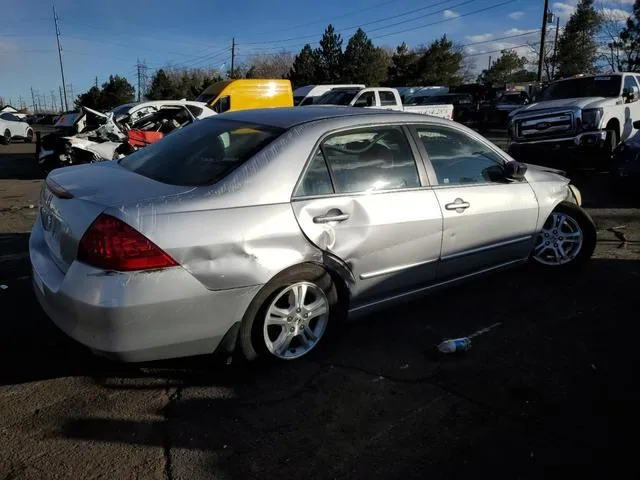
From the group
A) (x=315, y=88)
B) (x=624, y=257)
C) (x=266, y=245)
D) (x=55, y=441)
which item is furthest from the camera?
(x=315, y=88)

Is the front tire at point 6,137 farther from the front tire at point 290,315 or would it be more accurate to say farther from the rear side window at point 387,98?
the front tire at point 290,315

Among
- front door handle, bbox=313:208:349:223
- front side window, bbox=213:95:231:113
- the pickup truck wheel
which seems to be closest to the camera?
front door handle, bbox=313:208:349:223

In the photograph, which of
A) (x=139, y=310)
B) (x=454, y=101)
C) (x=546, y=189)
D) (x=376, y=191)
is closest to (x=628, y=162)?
(x=546, y=189)

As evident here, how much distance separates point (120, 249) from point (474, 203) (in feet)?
8.19

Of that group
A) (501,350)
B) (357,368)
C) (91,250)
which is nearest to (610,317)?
(501,350)

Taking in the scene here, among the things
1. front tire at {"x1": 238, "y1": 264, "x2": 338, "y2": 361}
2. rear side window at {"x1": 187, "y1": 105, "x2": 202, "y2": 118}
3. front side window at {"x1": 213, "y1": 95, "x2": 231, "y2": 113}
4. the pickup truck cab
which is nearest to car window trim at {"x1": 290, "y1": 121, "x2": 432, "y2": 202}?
front tire at {"x1": 238, "y1": 264, "x2": 338, "y2": 361}

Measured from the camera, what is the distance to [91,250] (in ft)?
8.13

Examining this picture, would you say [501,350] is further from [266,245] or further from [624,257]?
Result: [624,257]

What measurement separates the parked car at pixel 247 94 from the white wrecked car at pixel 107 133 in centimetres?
381

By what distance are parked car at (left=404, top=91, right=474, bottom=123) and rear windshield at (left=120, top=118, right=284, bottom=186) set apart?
85.5ft

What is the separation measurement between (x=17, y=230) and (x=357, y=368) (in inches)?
207

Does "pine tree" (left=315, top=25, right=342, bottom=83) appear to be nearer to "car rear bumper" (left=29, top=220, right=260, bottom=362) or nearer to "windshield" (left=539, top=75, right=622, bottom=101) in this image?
"windshield" (left=539, top=75, right=622, bottom=101)

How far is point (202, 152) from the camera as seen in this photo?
3252mm

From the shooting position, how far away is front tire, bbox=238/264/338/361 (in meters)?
2.89
